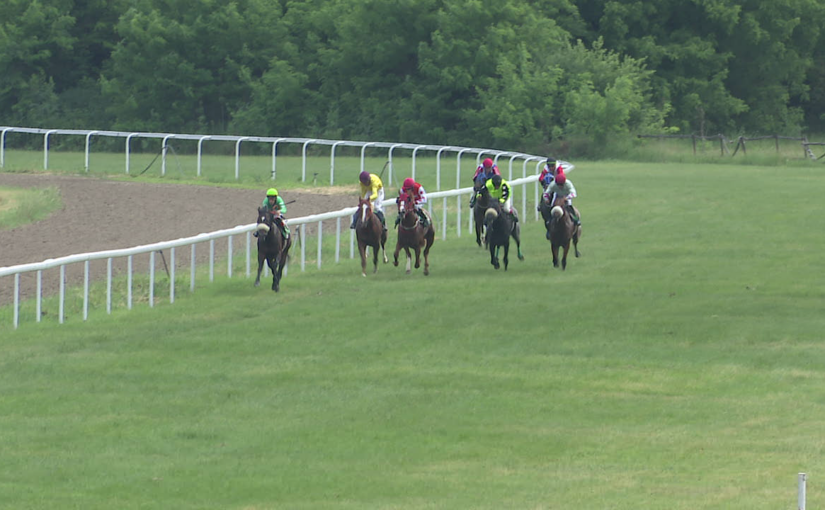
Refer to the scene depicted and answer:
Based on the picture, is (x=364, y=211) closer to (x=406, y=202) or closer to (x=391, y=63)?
(x=406, y=202)

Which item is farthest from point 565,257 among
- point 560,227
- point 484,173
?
point 484,173

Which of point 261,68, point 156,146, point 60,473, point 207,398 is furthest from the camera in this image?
point 261,68

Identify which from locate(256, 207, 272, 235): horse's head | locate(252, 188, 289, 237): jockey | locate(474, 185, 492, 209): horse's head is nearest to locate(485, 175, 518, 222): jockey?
locate(474, 185, 492, 209): horse's head

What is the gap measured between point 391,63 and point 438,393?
4801 centimetres

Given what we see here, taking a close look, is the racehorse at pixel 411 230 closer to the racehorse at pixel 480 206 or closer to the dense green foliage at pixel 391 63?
the racehorse at pixel 480 206

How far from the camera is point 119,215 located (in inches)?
1126

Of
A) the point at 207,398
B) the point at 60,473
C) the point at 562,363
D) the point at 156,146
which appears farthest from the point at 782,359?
the point at 156,146

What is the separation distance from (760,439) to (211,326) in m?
7.19

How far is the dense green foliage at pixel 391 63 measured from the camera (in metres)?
56.1

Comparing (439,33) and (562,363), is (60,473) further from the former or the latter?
(439,33)

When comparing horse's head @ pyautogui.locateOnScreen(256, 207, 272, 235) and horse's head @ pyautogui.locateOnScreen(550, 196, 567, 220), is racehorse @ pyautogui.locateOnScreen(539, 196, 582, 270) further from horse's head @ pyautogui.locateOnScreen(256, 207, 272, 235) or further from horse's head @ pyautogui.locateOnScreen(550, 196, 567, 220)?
horse's head @ pyautogui.locateOnScreen(256, 207, 272, 235)

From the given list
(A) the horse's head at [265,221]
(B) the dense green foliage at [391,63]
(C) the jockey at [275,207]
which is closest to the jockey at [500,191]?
(C) the jockey at [275,207]

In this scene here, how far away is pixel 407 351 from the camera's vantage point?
13.8m

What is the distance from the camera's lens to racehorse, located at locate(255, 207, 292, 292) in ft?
60.2
